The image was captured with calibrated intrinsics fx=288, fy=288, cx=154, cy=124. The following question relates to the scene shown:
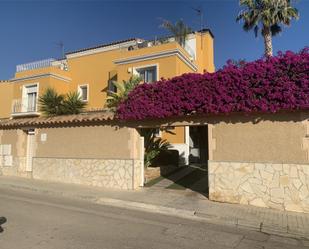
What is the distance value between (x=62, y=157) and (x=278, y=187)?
10.0 meters

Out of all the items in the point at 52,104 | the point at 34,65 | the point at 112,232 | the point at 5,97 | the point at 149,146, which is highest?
the point at 34,65

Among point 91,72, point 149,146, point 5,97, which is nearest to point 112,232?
point 149,146

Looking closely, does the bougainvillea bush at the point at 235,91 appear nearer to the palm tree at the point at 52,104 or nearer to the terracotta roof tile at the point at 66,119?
the terracotta roof tile at the point at 66,119

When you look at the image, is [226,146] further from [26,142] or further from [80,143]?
[26,142]

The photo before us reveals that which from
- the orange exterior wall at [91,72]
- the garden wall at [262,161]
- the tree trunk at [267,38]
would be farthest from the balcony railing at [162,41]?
the garden wall at [262,161]

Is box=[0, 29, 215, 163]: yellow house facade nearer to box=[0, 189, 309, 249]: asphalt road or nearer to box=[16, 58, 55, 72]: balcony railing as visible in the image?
box=[16, 58, 55, 72]: balcony railing

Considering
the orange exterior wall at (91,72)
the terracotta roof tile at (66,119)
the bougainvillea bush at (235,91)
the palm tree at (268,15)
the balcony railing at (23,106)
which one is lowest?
the terracotta roof tile at (66,119)

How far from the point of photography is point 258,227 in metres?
7.39

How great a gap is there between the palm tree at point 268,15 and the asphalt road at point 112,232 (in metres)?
16.9

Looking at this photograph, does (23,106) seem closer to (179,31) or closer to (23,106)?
(23,106)

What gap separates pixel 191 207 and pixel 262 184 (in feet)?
8.03

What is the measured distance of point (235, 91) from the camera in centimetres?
987

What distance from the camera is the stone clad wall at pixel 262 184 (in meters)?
8.85

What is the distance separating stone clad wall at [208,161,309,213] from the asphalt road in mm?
2423
